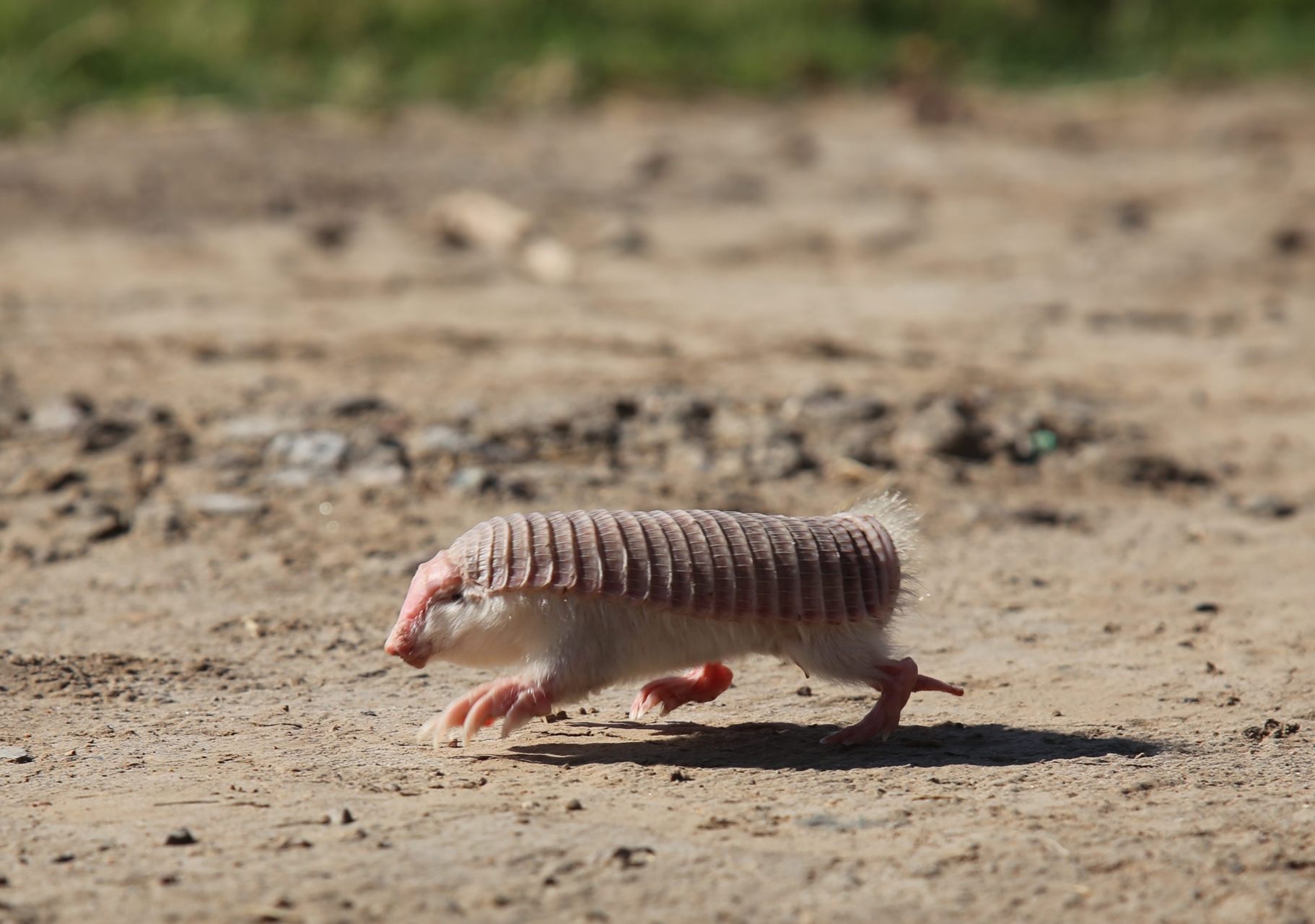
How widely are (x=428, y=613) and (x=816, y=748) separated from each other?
974 millimetres

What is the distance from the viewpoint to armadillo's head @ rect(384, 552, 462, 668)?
3873 millimetres

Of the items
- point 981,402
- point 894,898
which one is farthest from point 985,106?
point 894,898

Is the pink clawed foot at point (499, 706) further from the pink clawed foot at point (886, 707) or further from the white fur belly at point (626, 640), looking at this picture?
the pink clawed foot at point (886, 707)

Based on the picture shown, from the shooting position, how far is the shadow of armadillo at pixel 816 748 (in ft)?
12.6

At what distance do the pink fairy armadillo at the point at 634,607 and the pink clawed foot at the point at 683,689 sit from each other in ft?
0.79

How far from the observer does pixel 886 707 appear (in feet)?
13.0

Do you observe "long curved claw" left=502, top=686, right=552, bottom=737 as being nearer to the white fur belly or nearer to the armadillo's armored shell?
the white fur belly

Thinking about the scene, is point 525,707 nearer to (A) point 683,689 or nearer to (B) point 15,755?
(A) point 683,689

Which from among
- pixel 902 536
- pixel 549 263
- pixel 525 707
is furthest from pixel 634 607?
pixel 549 263

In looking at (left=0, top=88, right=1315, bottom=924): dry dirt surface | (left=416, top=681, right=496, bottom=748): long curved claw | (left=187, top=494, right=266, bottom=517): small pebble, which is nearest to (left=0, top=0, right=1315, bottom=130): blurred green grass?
(left=0, top=88, right=1315, bottom=924): dry dirt surface

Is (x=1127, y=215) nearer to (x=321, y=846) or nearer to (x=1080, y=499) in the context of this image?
(x=1080, y=499)

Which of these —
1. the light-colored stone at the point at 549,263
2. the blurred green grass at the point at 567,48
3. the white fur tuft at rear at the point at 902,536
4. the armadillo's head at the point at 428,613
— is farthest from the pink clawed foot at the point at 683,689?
the blurred green grass at the point at 567,48

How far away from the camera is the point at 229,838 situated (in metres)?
3.26

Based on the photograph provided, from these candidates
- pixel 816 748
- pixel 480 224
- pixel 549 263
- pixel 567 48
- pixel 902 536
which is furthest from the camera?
pixel 567 48
